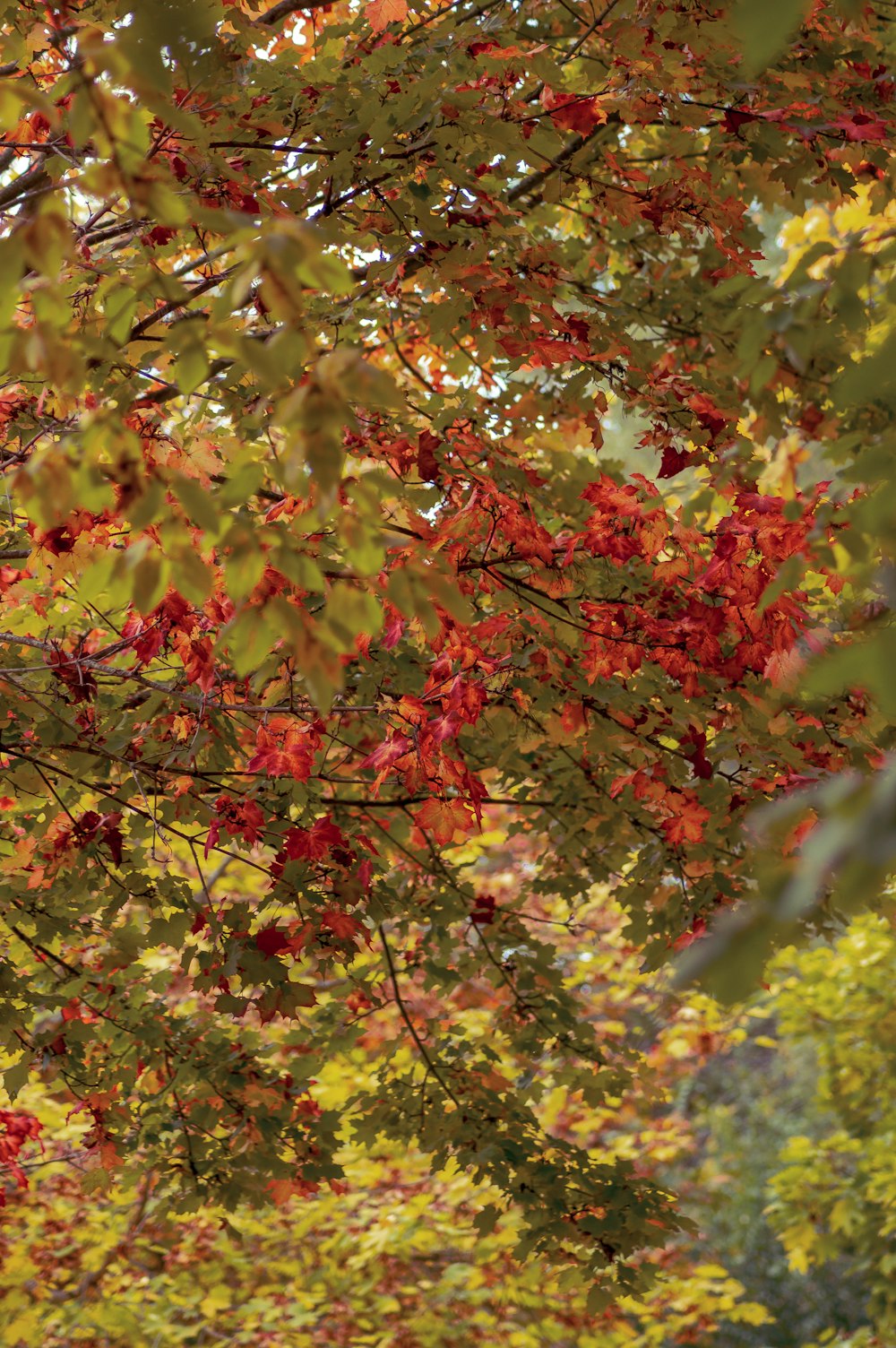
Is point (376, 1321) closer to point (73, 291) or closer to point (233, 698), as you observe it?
point (233, 698)

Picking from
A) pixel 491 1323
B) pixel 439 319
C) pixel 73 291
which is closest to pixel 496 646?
pixel 439 319

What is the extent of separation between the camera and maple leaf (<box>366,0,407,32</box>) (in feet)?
9.73

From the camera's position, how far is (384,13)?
2.98 metres

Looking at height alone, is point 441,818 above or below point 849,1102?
below

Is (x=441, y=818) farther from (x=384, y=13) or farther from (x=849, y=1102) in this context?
(x=849, y=1102)

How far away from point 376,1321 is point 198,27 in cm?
645

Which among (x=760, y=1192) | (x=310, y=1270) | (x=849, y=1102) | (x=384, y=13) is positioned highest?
(x=384, y=13)

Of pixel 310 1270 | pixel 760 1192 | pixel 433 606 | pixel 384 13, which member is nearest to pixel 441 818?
pixel 433 606

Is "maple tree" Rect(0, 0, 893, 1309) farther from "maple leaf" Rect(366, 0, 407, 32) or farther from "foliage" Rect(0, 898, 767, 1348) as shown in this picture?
"foliage" Rect(0, 898, 767, 1348)

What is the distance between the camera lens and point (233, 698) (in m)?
3.28

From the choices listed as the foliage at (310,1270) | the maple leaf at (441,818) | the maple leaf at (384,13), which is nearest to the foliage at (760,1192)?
the foliage at (310,1270)

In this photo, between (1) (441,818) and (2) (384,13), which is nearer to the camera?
(1) (441,818)

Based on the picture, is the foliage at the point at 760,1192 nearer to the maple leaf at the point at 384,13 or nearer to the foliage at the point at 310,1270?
the foliage at the point at 310,1270

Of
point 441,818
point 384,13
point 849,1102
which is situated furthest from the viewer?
point 849,1102
